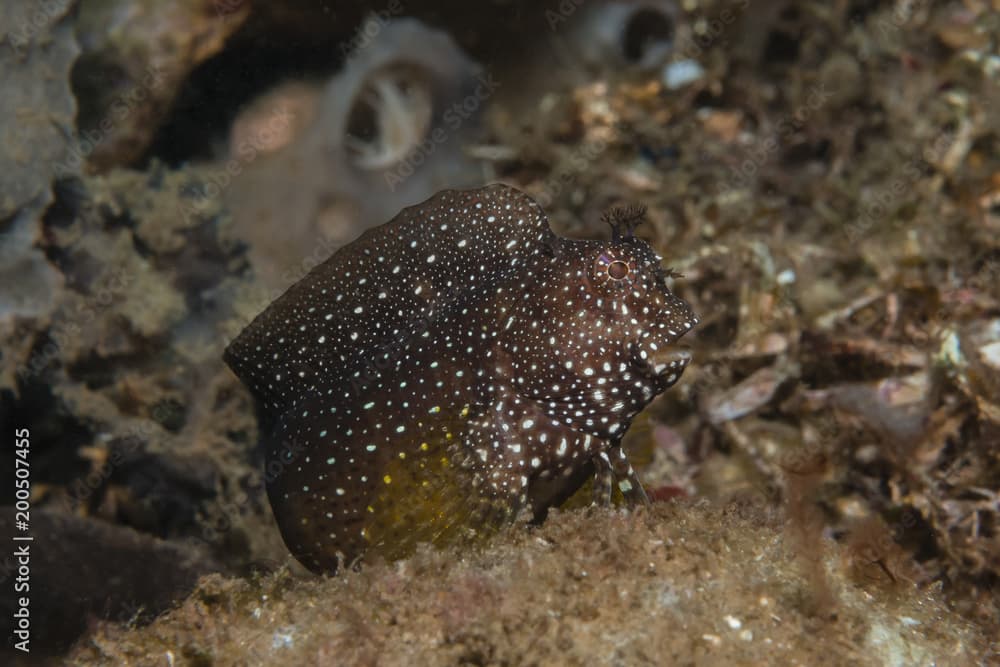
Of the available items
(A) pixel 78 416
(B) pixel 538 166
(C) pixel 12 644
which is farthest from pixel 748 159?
(C) pixel 12 644

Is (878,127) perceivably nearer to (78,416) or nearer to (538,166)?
(538,166)
